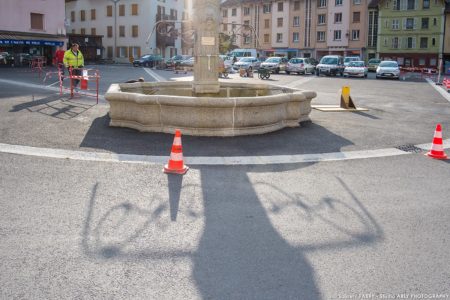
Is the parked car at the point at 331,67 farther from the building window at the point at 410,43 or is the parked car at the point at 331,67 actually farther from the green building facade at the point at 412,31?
the building window at the point at 410,43

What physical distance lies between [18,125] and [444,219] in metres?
8.83

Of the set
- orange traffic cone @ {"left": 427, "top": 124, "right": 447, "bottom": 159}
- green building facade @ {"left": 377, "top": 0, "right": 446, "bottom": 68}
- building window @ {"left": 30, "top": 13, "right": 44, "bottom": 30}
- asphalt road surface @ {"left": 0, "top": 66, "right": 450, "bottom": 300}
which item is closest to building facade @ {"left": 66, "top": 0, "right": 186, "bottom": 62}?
building window @ {"left": 30, "top": 13, "right": 44, "bottom": 30}

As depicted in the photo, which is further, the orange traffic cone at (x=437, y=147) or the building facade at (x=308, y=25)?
the building facade at (x=308, y=25)

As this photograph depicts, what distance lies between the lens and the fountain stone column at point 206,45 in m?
11.4

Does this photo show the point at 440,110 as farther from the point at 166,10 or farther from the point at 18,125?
the point at 166,10

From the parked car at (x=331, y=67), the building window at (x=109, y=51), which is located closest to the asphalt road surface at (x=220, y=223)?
the parked car at (x=331, y=67)

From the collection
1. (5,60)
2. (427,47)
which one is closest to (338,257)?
(5,60)

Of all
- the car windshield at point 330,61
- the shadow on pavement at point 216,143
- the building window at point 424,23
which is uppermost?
the building window at point 424,23

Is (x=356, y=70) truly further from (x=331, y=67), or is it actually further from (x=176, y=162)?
(x=176, y=162)

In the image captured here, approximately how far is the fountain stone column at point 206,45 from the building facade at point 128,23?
51926mm

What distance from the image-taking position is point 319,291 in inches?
140

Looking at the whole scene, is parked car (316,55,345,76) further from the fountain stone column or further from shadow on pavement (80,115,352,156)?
shadow on pavement (80,115,352,156)

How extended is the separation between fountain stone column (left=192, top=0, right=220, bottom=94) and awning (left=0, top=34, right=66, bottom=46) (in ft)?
108

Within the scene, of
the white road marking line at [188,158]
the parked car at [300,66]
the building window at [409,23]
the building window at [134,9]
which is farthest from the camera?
the building window at [134,9]
